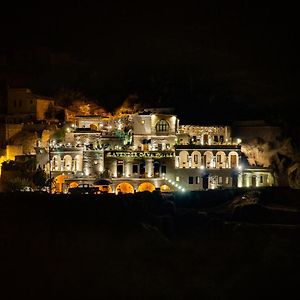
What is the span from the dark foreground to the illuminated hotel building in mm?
10290

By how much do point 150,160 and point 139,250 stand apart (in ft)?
63.0

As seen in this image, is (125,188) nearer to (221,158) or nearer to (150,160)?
(150,160)

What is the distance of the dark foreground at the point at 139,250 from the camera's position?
38312mm

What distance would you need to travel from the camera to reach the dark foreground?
38.3m

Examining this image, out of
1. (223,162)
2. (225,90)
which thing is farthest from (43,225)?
(225,90)

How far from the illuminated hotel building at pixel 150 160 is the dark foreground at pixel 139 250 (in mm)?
10290

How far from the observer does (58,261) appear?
3881 cm

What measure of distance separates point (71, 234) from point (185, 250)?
9.20 m

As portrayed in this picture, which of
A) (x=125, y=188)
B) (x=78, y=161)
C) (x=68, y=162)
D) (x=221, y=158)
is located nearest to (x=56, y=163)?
(x=68, y=162)

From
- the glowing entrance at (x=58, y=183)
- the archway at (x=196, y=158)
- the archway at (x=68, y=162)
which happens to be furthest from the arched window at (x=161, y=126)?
the glowing entrance at (x=58, y=183)

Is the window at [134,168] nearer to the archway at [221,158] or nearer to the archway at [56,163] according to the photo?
the archway at [56,163]

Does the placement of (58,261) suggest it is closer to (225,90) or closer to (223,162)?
(223,162)

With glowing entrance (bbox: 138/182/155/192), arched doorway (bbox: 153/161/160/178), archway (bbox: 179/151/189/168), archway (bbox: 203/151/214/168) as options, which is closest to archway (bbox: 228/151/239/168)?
archway (bbox: 203/151/214/168)

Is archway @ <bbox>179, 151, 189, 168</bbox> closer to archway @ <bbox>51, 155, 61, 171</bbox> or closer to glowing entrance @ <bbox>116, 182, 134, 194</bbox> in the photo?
glowing entrance @ <bbox>116, 182, 134, 194</bbox>
